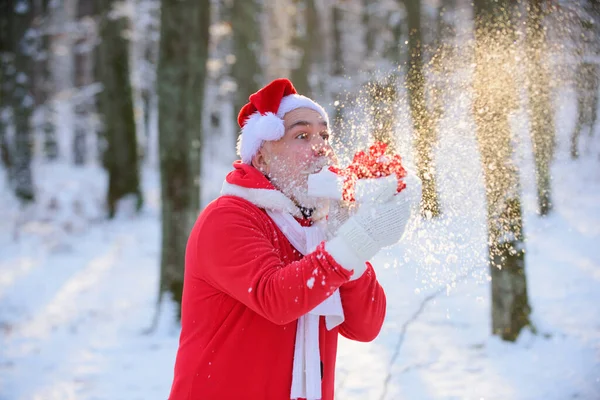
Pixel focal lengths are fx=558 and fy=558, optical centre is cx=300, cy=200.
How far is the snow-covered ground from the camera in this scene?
257 cm

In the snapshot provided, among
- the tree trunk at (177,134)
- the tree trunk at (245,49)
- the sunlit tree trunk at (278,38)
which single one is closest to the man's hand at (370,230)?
the tree trunk at (177,134)

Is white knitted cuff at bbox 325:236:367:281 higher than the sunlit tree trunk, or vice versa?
the sunlit tree trunk

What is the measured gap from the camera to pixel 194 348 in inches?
74.0

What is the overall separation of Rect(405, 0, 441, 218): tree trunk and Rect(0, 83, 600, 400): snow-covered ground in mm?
67

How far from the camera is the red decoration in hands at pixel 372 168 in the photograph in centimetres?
170

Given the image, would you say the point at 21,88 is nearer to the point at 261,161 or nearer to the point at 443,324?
the point at 443,324

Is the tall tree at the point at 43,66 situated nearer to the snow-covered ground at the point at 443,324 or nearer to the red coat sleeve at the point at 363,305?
the snow-covered ground at the point at 443,324

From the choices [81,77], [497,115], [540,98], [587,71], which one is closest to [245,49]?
[81,77]

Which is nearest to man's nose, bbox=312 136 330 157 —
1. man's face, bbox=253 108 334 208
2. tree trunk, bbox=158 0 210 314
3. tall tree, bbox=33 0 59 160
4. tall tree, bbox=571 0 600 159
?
man's face, bbox=253 108 334 208

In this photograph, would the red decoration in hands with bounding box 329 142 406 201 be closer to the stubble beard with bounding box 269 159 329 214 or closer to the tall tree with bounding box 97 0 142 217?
the stubble beard with bounding box 269 159 329 214

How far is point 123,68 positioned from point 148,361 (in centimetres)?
949

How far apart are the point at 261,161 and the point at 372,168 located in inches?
21.5

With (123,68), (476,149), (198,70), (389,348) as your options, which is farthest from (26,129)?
(476,149)

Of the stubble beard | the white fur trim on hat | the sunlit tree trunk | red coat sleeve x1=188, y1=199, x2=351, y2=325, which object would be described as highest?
the sunlit tree trunk
